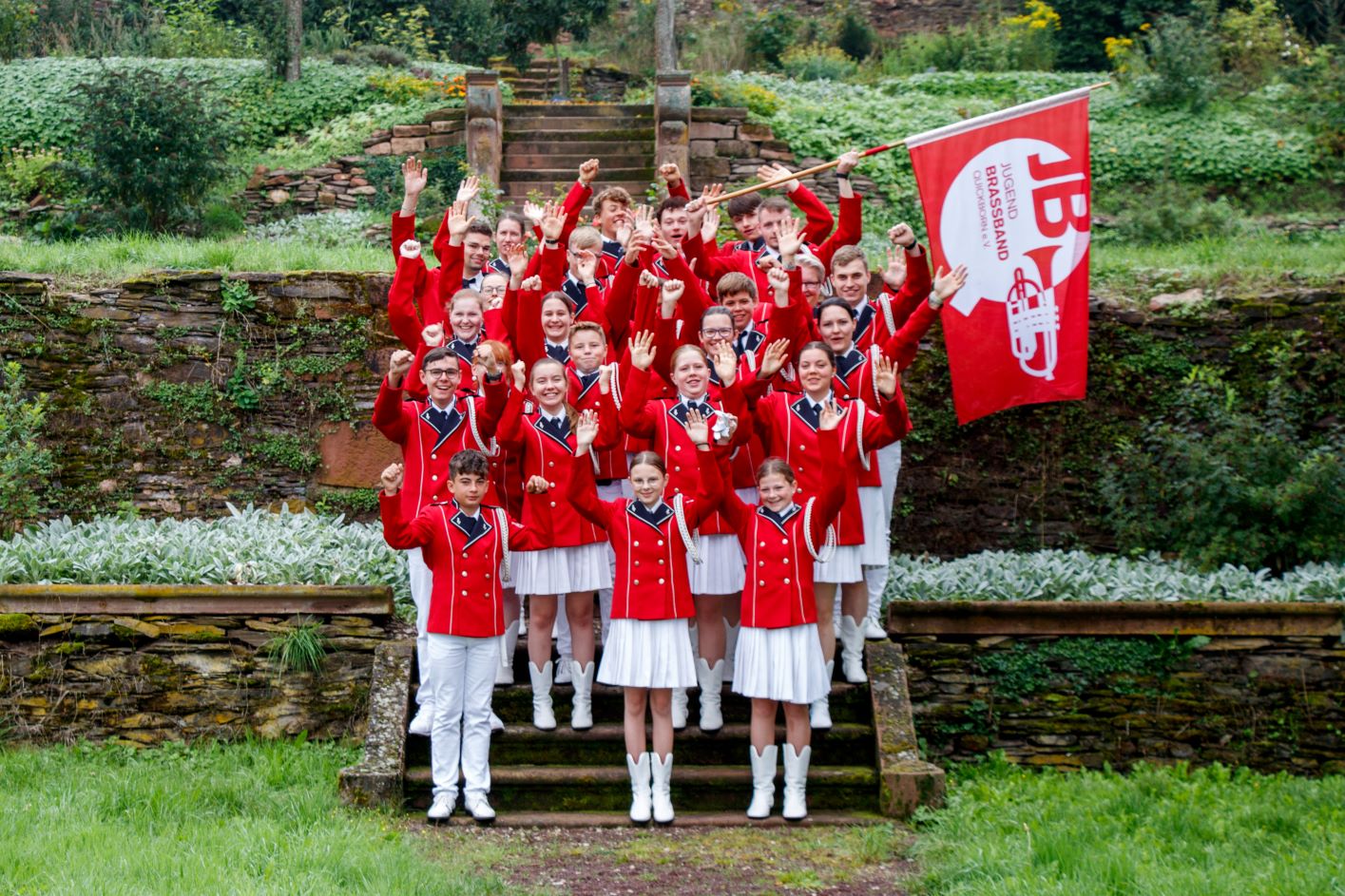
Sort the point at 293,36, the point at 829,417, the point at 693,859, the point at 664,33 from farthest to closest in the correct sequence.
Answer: the point at 664,33 → the point at 293,36 → the point at 829,417 → the point at 693,859

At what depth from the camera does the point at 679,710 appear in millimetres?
7055

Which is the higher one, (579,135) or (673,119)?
(673,119)

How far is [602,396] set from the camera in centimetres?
712

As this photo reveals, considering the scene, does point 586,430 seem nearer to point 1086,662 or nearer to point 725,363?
point 725,363

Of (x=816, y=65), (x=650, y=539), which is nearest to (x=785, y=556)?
(x=650, y=539)

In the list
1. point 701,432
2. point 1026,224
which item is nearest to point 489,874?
point 701,432

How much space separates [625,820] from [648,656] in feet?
2.62

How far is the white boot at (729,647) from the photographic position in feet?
23.7

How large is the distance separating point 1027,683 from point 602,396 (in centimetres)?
275

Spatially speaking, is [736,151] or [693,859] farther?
[736,151]

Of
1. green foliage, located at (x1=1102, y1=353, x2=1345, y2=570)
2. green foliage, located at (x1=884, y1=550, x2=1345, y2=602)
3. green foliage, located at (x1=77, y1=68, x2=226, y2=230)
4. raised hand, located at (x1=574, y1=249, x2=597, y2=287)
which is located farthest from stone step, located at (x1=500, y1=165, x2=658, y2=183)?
green foliage, located at (x1=884, y1=550, x2=1345, y2=602)

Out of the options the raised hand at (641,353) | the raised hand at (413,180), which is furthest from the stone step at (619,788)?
the raised hand at (413,180)

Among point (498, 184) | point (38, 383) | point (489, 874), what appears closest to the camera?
point (489, 874)

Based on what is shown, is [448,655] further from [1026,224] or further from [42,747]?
[1026,224]
